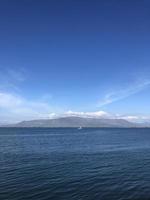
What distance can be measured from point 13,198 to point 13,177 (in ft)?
35.0

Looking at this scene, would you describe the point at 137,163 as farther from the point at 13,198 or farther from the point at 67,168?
the point at 13,198

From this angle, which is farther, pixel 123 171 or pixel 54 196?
pixel 123 171

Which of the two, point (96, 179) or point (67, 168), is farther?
point (67, 168)

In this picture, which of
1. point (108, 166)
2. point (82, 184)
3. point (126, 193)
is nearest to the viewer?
point (126, 193)

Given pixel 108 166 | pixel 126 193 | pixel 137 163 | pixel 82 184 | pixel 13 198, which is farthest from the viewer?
pixel 137 163

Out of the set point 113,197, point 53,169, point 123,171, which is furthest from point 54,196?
point 123,171

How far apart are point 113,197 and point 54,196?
722 centimetres

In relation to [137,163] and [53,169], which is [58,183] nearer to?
[53,169]

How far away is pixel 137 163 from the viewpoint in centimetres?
5012

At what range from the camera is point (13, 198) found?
26.5 meters

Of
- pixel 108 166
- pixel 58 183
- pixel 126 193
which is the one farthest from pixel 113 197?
pixel 108 166

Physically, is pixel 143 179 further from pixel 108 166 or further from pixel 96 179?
pixel 108 166

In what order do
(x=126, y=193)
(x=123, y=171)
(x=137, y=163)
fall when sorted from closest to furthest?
(x=126, y=193) → (x=123, y=171) → (x=137, y=163)

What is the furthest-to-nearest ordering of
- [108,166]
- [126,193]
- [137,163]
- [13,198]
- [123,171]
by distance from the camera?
[137,163], [108,166], [123,171], [126,193], [13,198]
